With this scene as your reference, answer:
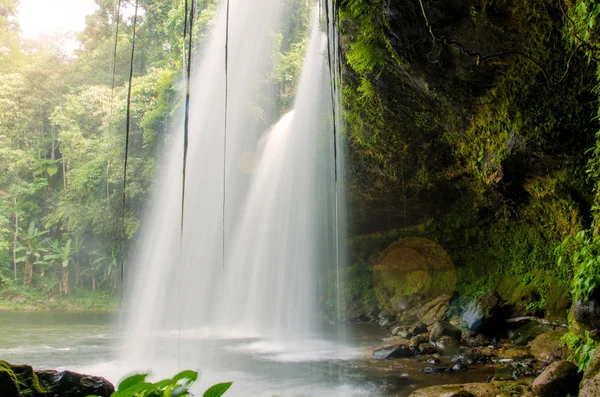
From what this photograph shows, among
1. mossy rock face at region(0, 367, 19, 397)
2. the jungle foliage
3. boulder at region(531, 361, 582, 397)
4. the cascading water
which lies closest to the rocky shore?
boulder at region(531, 361, 582, 397)

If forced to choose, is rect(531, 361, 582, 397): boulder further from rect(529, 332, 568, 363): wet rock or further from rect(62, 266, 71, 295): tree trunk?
A: rect(62, 266, 71, 295): tree trunk

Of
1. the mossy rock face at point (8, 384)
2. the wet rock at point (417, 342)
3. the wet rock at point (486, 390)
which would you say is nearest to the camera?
the mossy rock face at point (8, 384)

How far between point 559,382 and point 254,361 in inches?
213

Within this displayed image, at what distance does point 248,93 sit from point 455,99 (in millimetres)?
11832

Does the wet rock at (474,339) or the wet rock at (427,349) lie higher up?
the wet rock at (474,339)

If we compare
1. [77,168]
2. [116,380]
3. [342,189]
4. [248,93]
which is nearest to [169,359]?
[116,380]

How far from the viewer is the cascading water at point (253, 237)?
43.5 ft

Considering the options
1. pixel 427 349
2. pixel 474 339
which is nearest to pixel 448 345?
pixel 427 349

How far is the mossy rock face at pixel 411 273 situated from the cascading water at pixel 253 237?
6.38 ft

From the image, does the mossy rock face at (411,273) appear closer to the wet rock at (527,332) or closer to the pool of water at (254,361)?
the pool of water at (254,361)

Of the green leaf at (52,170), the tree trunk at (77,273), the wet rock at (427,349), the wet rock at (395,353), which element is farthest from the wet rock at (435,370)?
the green leaf at (52,170)

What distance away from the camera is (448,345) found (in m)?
8.55

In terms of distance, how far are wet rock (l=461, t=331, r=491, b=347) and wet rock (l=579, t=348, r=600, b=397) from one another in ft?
16.6

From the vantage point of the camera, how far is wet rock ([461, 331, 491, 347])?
8703mm
